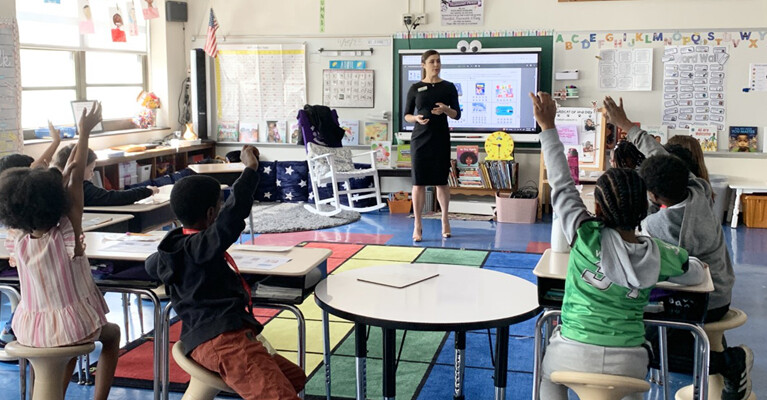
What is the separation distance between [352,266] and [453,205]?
2.62 metres

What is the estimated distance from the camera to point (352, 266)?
5457 millimetres

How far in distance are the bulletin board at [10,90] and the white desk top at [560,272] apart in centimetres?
429

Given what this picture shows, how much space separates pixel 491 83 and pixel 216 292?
5798mm

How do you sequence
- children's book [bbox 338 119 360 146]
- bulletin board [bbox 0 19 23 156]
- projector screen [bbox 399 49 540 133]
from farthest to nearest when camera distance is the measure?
1. children's book [bbox 338 119 360 146]
2. projector screen [bbox 399 49 540 133]
3. bulletin board [bbox 0 19 23 156]

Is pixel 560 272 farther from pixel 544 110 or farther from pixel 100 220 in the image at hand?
pixel 100 220

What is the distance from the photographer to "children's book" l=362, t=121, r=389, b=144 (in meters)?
8.21

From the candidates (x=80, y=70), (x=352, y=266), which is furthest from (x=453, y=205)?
(x=80, y=70)

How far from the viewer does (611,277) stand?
7.23ft

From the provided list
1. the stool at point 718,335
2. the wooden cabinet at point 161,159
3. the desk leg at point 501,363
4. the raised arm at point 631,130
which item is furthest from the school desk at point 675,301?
the wooden cabinet at point 161,159

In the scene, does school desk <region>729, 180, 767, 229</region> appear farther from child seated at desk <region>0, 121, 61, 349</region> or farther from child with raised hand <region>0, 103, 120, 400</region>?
child with raised hand <region>0, 103, 120, 400</region>

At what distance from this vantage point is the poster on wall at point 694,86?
735cm

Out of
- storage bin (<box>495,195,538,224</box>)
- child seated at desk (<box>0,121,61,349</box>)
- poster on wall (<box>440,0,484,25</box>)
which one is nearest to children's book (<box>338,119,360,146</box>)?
poster on wall (<box>440,0,484,25</box>)

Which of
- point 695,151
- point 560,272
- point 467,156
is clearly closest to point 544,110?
point 560,272

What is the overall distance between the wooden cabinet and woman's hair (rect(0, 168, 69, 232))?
411cm
